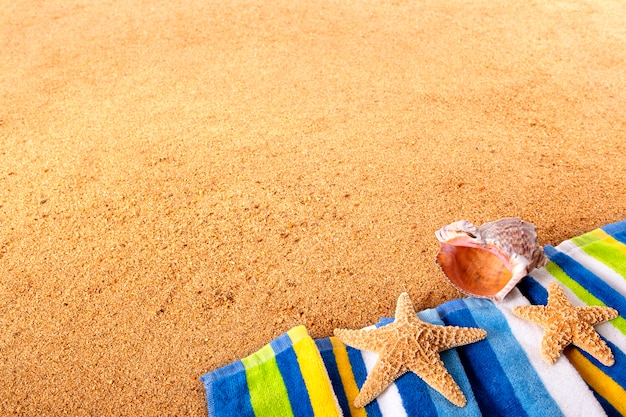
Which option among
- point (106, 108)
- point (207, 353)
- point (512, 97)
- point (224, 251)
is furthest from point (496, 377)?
point (106, 108)

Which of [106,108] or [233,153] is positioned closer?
[233,153]

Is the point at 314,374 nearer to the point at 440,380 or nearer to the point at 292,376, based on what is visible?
the point at 292,376

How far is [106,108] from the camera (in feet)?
13.8

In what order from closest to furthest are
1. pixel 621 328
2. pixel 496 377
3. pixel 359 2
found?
1. pixel 496 377
2. pixel 621 328
3. pixel 359 2

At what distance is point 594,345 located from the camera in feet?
7.70

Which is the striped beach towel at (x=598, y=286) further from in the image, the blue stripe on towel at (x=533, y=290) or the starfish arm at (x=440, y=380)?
the starfish arm at (x=440, y=380)

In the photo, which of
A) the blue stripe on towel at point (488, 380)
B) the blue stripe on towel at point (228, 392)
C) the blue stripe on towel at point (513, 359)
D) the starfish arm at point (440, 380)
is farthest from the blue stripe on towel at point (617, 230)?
the blue stripe on towel at point (228, 392)

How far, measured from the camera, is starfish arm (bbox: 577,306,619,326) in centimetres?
245

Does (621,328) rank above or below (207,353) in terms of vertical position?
above

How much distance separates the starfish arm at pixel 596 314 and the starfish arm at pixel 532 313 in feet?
0.57

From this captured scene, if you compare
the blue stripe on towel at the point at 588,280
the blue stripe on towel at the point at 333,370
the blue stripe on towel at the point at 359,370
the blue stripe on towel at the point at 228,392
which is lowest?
the blue stripe on towel at the point at 228,392

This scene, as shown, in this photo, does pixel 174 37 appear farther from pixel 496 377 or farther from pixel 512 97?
pixel 496 377

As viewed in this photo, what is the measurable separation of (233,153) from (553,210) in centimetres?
226

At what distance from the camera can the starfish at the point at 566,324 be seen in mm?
2348
